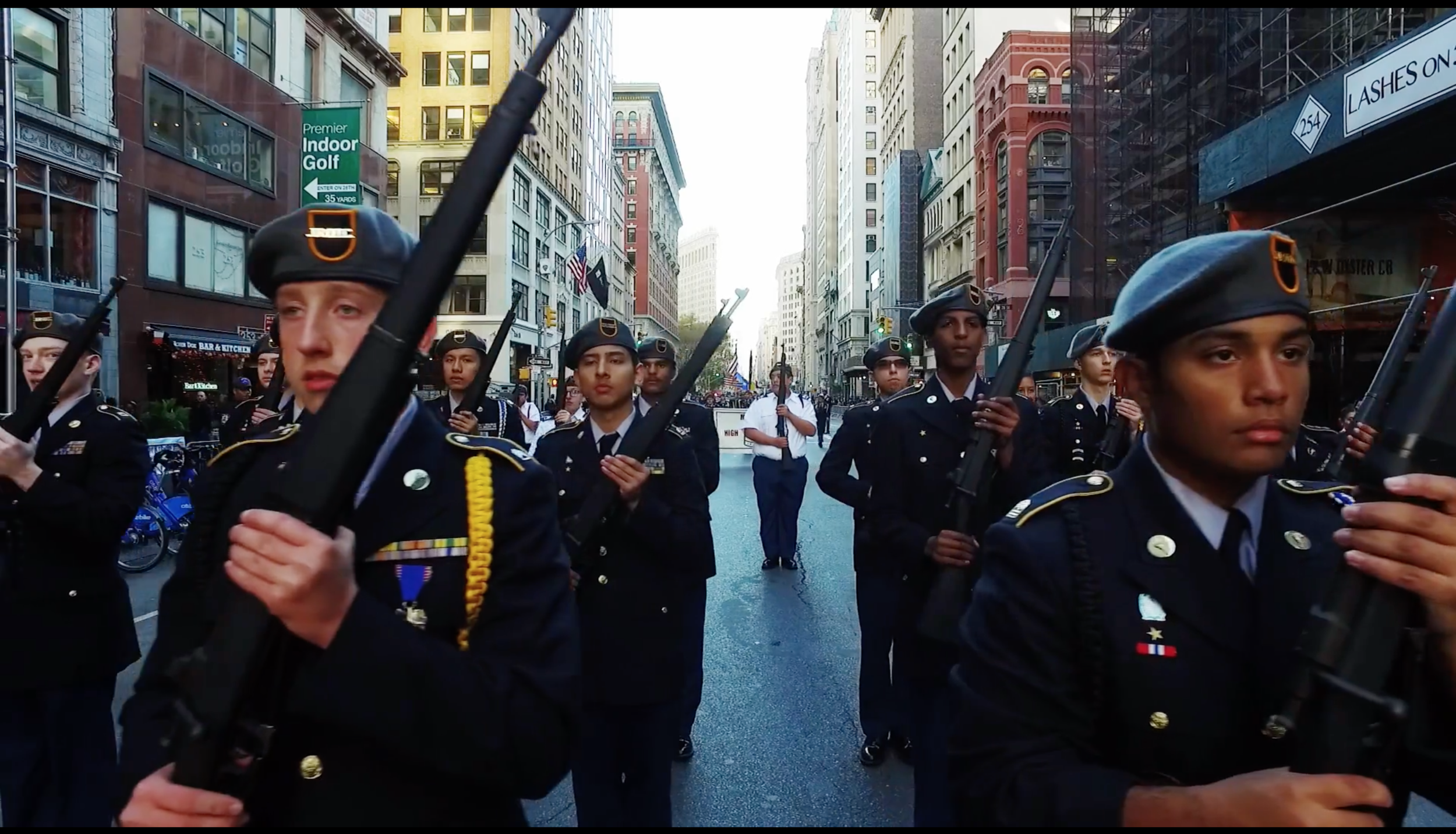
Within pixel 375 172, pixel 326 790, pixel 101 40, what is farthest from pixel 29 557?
pixel 375 172

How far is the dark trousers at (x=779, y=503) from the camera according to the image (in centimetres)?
1036

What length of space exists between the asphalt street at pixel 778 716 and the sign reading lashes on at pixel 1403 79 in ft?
29.1

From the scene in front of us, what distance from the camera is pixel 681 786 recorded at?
4520 mm

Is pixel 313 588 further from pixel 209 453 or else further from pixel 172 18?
pixel 172 18

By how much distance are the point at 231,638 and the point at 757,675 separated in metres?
5.32

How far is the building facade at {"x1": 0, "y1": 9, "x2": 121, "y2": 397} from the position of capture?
16203 millimetres

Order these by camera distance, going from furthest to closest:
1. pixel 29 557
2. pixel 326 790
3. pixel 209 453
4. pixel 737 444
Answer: pixel 737 444
pixel 209 453
pixel 29 557
pixel 326 790

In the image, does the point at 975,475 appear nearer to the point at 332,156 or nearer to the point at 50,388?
the point at 50,388

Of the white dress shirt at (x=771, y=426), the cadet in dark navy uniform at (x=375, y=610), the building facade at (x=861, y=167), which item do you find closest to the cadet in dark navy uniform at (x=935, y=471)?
the cadet in dark navy uniform at (x=375, y=610)

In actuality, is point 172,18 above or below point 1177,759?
above

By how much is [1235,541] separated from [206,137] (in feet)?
85.7

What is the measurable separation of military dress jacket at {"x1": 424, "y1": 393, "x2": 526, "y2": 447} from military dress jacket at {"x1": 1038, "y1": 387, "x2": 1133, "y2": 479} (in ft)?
13.0

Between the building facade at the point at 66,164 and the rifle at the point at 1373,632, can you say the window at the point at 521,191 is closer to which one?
the building facade at the point at 66,164

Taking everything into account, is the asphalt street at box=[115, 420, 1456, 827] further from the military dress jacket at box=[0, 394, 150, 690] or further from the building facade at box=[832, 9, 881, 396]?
the building facade at box=[832, 9, 881, 396]
